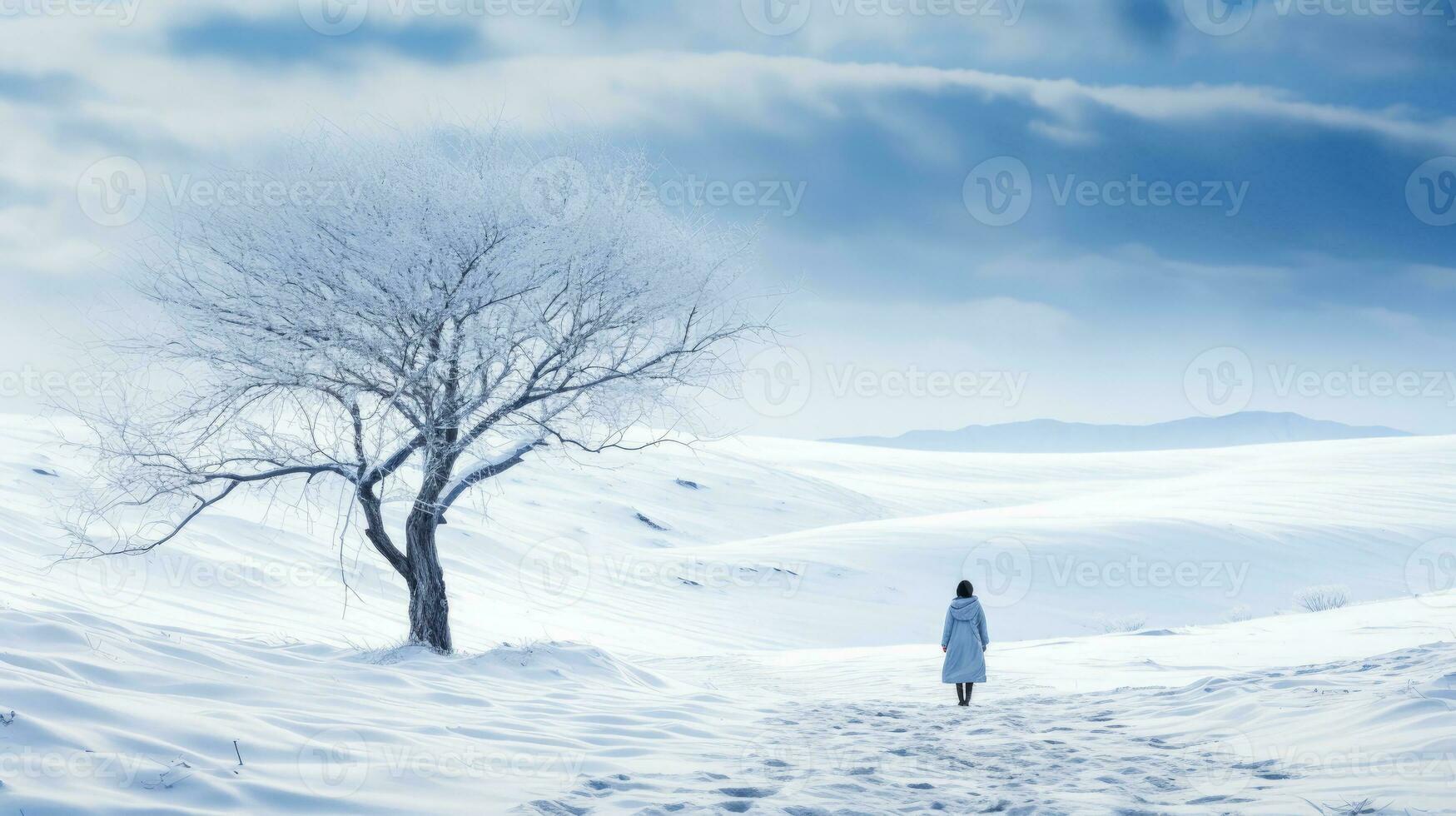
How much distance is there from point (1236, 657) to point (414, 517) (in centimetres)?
1008

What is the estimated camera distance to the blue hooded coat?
32.4ft

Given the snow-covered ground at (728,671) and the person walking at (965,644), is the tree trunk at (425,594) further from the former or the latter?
the person walking at (965,644)

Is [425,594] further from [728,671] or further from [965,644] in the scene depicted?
[965,644]

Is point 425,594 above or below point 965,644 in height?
above

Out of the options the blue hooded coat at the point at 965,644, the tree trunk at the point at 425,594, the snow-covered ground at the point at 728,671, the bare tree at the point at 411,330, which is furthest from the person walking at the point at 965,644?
the tree trunk at the point at 425,594

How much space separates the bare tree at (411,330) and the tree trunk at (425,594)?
24 millimetres

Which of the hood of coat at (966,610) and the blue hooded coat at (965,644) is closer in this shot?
the blue hooded coat at (965,644)

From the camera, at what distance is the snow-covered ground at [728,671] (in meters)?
5.38

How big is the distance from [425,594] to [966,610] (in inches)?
229

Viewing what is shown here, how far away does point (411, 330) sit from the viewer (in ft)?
28.8

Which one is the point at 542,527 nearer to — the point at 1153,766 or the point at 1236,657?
the point at 1236,657

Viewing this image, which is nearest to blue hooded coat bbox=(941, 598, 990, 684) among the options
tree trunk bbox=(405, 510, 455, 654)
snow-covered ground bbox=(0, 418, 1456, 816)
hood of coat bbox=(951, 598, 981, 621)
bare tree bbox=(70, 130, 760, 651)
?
hood of coat bbox=(951, 598, 981, 621)

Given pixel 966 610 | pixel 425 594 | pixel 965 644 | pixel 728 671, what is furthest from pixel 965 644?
pixel 425 594

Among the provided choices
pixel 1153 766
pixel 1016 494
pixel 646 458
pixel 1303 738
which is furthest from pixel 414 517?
pixel 1016 494
